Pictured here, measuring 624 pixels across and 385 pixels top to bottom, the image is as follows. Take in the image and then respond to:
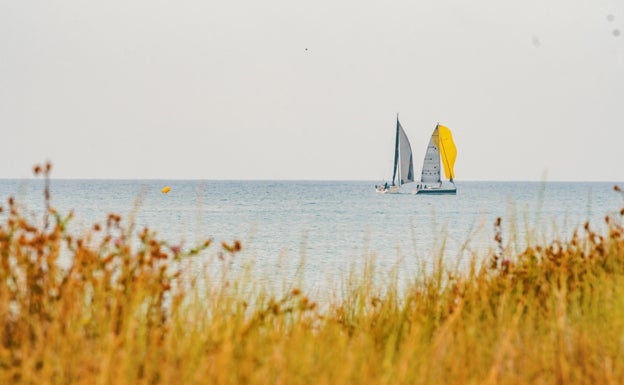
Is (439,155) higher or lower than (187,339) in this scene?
higher

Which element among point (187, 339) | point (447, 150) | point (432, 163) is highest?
point (447, 150)

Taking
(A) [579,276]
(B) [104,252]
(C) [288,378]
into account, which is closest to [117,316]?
(B) [104,252]

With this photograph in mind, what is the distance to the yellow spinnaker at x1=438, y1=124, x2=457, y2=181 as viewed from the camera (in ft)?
232

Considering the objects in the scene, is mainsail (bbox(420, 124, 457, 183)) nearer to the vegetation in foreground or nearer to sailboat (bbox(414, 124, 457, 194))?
sailboat (bbox(414, 124, 457, 194))

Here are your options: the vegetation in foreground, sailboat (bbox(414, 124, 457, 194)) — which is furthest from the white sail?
the vegetation in foreground

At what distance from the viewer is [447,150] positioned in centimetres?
7144

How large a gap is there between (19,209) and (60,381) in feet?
5.85

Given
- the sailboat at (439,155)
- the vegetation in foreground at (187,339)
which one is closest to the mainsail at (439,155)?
the sailboat at (439,155)

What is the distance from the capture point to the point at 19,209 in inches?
203

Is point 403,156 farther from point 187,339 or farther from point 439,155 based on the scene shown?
point 187,339

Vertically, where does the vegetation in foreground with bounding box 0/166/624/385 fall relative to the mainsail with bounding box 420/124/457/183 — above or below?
below

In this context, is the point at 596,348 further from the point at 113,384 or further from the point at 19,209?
the point at 19,209

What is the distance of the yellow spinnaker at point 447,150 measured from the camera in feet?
232

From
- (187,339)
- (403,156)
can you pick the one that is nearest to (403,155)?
(403,156)
